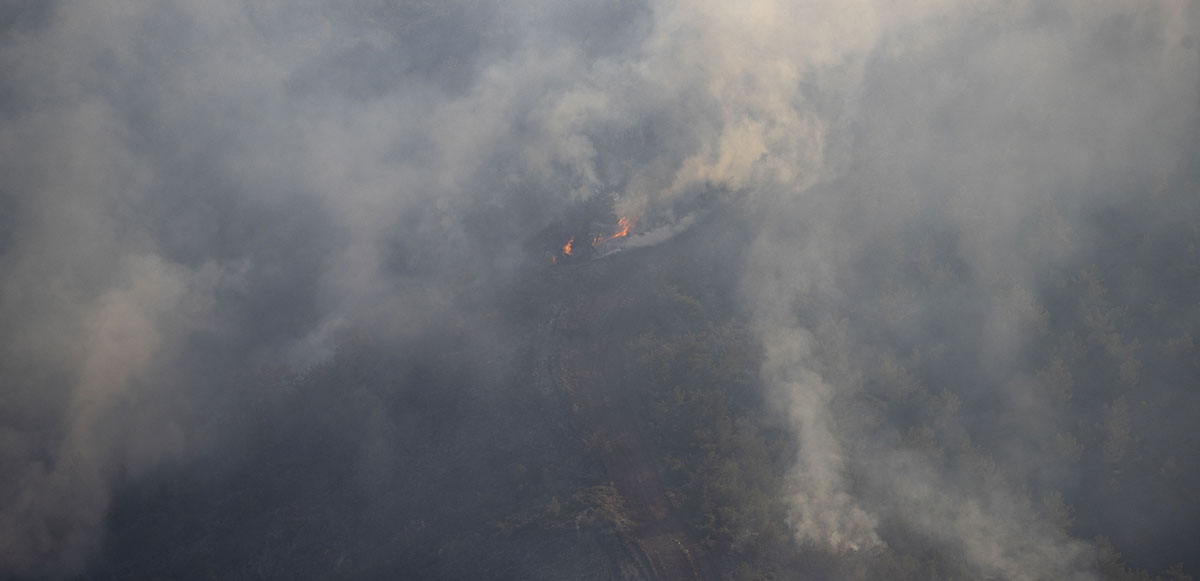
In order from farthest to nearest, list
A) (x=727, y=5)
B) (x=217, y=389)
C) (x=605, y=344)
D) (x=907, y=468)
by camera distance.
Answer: (x=727, y=5) < (x=605, y=344) < (x=217, y=389) < (x=907, y=468)

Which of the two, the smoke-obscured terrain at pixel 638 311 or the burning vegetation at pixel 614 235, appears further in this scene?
the burning vegetation at pixel 614 235

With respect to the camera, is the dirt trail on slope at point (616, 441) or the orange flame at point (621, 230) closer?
the dirt trail on slope at point (616, 441)

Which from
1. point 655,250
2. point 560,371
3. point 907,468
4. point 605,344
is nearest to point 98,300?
point 560,371

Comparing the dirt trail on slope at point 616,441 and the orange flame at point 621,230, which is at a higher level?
the orange flame at point 621,230

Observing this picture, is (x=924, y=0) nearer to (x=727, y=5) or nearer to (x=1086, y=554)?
(x=727, y=5)

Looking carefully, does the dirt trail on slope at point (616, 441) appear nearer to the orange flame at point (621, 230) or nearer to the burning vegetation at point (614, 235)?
the burning vegetation at point (614, 235)

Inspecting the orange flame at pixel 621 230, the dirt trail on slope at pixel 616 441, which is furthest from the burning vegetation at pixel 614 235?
the dirt trail on slope at pixel 616 441

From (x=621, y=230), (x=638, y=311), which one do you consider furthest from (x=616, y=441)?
(x=621, y=230)
